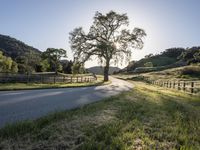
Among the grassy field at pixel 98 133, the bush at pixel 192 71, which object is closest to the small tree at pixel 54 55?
the bush at pixel 192 71

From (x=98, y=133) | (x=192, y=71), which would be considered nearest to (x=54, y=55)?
(x=192, y=71)

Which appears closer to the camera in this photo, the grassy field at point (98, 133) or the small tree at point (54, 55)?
→ the grassy field at point (98, 133)

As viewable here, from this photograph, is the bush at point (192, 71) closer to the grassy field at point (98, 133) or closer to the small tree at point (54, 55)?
the small tree at point (54, 55)

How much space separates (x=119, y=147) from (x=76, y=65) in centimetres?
4039

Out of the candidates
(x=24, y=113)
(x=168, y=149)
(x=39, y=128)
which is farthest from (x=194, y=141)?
(x=24, y=113)

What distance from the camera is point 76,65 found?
45031mm

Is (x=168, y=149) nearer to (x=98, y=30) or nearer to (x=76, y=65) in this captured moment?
(x=76, y=65)

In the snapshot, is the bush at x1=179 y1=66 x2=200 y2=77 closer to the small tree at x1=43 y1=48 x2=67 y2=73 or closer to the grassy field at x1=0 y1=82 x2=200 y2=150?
the small tree at x1=43 y1=48 x2=67 y2=73

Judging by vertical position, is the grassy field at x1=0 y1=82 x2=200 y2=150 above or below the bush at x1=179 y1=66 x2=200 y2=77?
below

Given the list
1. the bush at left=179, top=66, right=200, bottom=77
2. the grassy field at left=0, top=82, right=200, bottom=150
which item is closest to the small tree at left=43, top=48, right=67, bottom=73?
the bush at left=179, top=66, right=200, bottom=77

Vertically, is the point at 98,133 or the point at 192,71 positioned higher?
the point at 192,71

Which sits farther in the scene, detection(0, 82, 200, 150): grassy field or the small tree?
the small tree

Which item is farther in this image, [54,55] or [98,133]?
[54,55]

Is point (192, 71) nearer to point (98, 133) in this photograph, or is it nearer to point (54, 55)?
point (54, 55)
